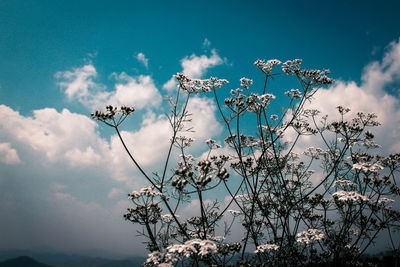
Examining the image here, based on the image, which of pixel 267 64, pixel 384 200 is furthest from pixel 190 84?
pixel 384 200

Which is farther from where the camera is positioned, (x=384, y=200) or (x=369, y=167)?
(x=384, y=200)

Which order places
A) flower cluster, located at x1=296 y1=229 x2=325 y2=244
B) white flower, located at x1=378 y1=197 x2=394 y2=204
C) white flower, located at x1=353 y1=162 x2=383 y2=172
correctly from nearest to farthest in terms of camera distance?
white flower, located at x1=353 y1=162 x2=383 y2=172 < flower cluster, located at x1=296 y1=229 x2=325 y2=244 < white flower, located at x1=378 y1=197 x2=394 y2=204

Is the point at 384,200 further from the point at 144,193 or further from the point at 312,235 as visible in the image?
the point at 144,193

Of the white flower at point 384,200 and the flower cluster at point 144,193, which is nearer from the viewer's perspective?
the flower cluster at point 144,193

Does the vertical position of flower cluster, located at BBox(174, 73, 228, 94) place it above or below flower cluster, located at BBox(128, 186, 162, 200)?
above

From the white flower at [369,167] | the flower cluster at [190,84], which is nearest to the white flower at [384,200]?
the white flower at [369,167]

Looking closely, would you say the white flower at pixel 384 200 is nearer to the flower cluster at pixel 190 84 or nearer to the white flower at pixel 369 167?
the white flower at pixel 369 167

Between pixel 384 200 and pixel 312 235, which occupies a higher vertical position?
pixel 384 200

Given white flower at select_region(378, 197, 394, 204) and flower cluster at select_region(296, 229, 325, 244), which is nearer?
flower cluster at select_region(296, 229, 325, 244)

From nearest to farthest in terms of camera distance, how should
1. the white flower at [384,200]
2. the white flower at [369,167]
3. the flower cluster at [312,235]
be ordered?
the white flower at [369,167], the flower cluster at [312,235], the white flower at [384,200]

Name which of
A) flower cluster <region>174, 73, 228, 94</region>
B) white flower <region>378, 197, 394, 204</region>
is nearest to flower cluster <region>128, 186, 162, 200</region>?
flower cluster <region>174, 73, 228, 94</region>

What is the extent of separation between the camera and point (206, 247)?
5.62m

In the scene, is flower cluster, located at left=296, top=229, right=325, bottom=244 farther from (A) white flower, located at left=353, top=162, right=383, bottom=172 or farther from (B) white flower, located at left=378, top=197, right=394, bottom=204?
(B) white flower, located at left=378, top=197, right=394, bottom=204

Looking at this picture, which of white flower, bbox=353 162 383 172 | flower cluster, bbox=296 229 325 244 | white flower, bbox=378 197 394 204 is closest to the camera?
white flower, bbox=353 162 383 172
